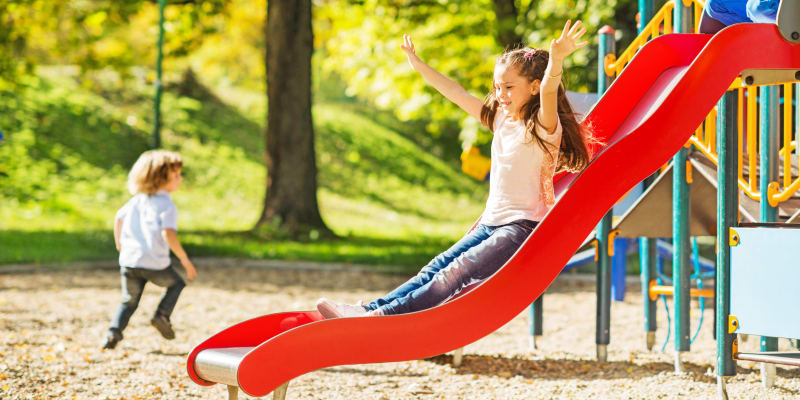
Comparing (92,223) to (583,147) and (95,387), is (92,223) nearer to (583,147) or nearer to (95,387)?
(95,387)

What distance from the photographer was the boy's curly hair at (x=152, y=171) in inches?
250

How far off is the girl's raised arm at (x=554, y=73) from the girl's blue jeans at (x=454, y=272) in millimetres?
479

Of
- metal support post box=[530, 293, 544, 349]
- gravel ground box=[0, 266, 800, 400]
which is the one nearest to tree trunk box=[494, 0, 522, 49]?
gravel ground box=[0, 266, 800, 400]

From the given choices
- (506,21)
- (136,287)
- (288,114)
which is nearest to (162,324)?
(136,287)

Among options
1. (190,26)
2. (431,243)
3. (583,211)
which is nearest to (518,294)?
(583,211)

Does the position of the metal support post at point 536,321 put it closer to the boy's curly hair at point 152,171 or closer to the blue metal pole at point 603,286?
the blue metal pole at point 603,286

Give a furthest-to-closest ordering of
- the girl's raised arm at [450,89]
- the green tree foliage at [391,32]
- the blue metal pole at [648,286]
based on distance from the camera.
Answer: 1. the green tree foliage at [391,32]
2. the blue metal pole at [648,286]
3. the girl's raised arm at [450,89]

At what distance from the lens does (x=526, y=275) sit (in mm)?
3848

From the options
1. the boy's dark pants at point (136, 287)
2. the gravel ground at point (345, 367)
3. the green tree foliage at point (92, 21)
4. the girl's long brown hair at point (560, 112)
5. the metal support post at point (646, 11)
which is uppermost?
the green tree foliage at point (92, 21)

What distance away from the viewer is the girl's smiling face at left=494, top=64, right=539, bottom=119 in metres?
4.17

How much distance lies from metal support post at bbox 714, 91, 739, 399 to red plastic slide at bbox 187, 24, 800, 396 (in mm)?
324

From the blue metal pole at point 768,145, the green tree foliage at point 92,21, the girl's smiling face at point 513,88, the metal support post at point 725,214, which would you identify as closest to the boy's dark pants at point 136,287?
the girl's smiling face at point 513,88

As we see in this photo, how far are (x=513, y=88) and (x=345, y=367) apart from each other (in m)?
2.69

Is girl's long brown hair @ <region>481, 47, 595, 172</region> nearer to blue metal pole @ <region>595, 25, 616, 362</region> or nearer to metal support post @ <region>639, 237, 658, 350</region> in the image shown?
blue metal pole @ <region>595, 25, 616, 362</region>
